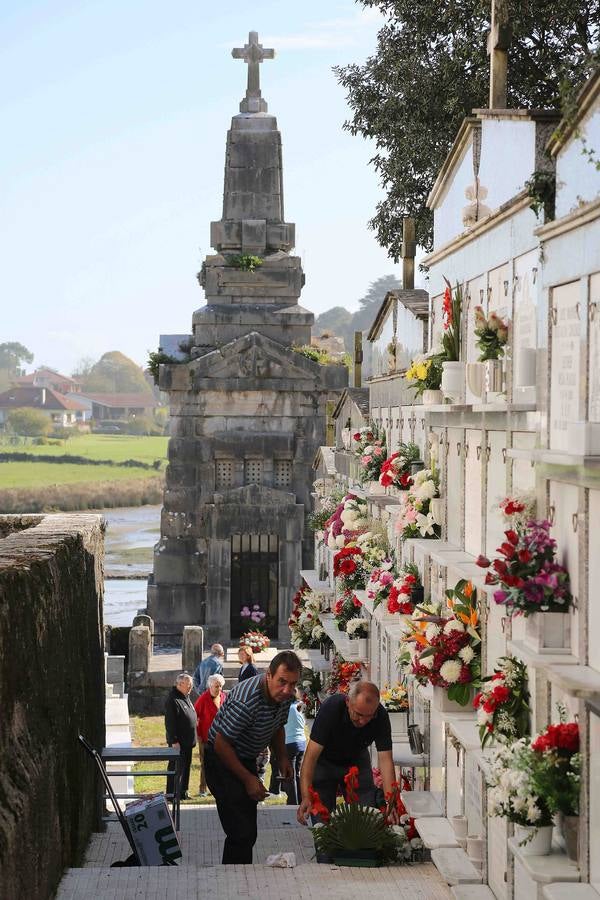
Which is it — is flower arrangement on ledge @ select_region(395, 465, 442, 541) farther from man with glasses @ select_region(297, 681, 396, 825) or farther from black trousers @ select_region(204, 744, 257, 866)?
black trousers @ select_region(204, 744, 257, 866)

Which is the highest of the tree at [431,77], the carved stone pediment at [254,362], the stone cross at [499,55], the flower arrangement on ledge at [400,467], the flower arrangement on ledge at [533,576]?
the tree at [431,77]

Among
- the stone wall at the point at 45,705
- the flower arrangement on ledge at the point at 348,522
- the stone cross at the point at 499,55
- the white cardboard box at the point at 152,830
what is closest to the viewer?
the stone wall at the point at 45,705

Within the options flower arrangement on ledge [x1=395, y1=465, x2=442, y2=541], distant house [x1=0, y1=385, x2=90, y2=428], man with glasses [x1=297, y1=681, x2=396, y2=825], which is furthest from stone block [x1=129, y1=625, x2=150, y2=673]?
distant house [x1=0, y1=385, x2=90, y2=428]

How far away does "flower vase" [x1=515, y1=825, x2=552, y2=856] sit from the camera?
22.8ft

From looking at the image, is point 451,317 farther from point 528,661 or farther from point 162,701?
point 162,701

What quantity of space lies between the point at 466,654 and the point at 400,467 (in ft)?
11.1

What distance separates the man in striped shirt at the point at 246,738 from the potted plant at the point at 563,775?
2275 mm

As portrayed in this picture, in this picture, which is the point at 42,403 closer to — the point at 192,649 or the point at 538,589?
the point at 192,649

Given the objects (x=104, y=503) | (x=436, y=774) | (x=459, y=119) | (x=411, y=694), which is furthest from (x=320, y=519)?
(x=104, y=503)

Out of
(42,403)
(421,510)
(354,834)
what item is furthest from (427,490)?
(42,403)

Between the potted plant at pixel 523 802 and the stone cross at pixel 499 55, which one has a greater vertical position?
the stone cross at pixel 499 55

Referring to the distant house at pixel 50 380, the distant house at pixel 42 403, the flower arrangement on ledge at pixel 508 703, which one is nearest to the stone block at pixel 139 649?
the flower arrangement on ledge at pixel 508 703

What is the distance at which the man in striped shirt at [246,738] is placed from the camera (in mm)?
8945

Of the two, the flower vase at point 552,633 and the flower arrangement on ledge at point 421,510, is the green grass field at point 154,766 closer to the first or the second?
the flower arrangement on ledge at point 421,510
